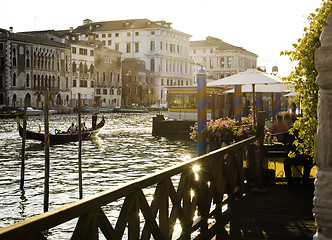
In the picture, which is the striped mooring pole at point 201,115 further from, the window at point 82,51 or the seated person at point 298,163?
the window at point 82,51

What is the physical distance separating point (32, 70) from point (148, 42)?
23586 millimetres

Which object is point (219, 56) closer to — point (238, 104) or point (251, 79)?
point (238, 104)

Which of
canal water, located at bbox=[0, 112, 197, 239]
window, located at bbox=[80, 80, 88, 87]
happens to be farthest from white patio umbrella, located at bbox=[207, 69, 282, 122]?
window, located at bbox=[80, 80, 88, 87]

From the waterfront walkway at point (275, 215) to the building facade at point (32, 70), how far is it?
41028 mm

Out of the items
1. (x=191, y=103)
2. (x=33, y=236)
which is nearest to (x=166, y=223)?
(x=33, y=236)

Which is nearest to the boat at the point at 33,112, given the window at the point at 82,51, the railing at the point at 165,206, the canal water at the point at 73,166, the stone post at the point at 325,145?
the window at the point at 82,51

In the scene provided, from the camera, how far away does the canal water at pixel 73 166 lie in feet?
30.9

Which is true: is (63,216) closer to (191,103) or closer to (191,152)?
(191,152)

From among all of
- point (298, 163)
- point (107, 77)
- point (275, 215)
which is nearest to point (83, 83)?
point (107, 77)

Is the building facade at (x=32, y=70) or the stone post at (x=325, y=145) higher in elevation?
the building facade at (x=32, y=70)

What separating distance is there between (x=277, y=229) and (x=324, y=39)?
275cm

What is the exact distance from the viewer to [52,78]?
54938 millimetres

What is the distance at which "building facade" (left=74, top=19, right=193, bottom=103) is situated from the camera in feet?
237

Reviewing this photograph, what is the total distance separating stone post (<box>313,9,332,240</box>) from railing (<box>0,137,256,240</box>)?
3.09 ft
